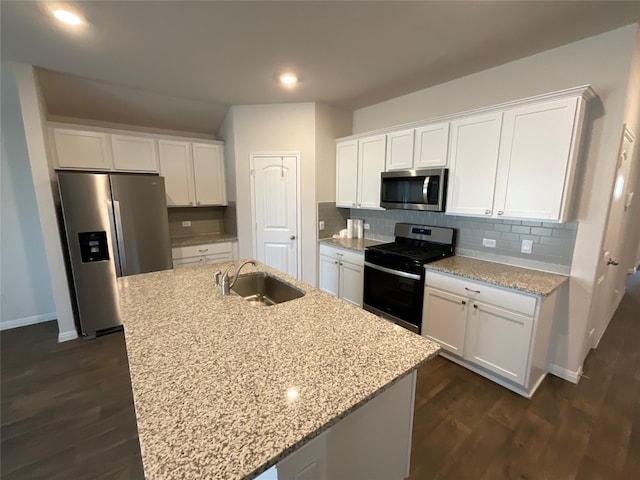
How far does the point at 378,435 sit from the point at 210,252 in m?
3.20

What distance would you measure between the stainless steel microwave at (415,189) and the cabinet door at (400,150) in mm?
104

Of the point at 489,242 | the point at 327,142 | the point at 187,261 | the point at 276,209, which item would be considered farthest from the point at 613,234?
the point at 187,261

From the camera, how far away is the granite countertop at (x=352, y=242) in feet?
11.1

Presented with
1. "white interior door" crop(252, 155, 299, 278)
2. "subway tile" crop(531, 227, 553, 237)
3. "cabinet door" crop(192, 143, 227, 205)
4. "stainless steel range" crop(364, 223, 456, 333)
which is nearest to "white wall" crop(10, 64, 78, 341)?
"cabinet door" crop(192, 143, 227, 205)

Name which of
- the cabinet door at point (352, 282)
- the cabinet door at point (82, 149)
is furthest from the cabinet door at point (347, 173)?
the cabinet door at point (82, 149)

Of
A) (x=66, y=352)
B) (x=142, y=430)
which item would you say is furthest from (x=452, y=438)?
(x=66, y=352)

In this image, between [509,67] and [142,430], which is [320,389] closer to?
[142,430]

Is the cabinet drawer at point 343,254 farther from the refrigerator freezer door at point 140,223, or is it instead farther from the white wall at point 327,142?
the refrigerator freezer door at point 140,223

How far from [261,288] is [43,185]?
2.49 meters

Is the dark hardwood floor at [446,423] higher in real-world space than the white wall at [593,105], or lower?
lower

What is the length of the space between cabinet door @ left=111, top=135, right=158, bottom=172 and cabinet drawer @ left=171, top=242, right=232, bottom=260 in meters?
1.10

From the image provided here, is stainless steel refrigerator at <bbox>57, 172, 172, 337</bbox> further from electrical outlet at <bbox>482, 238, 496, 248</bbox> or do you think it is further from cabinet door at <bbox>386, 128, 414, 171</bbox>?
→ electrical outlet at <bbox>482, 238, 496, 248</bbox>

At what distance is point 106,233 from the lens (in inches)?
119

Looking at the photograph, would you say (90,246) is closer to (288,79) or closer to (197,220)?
(197,220)
